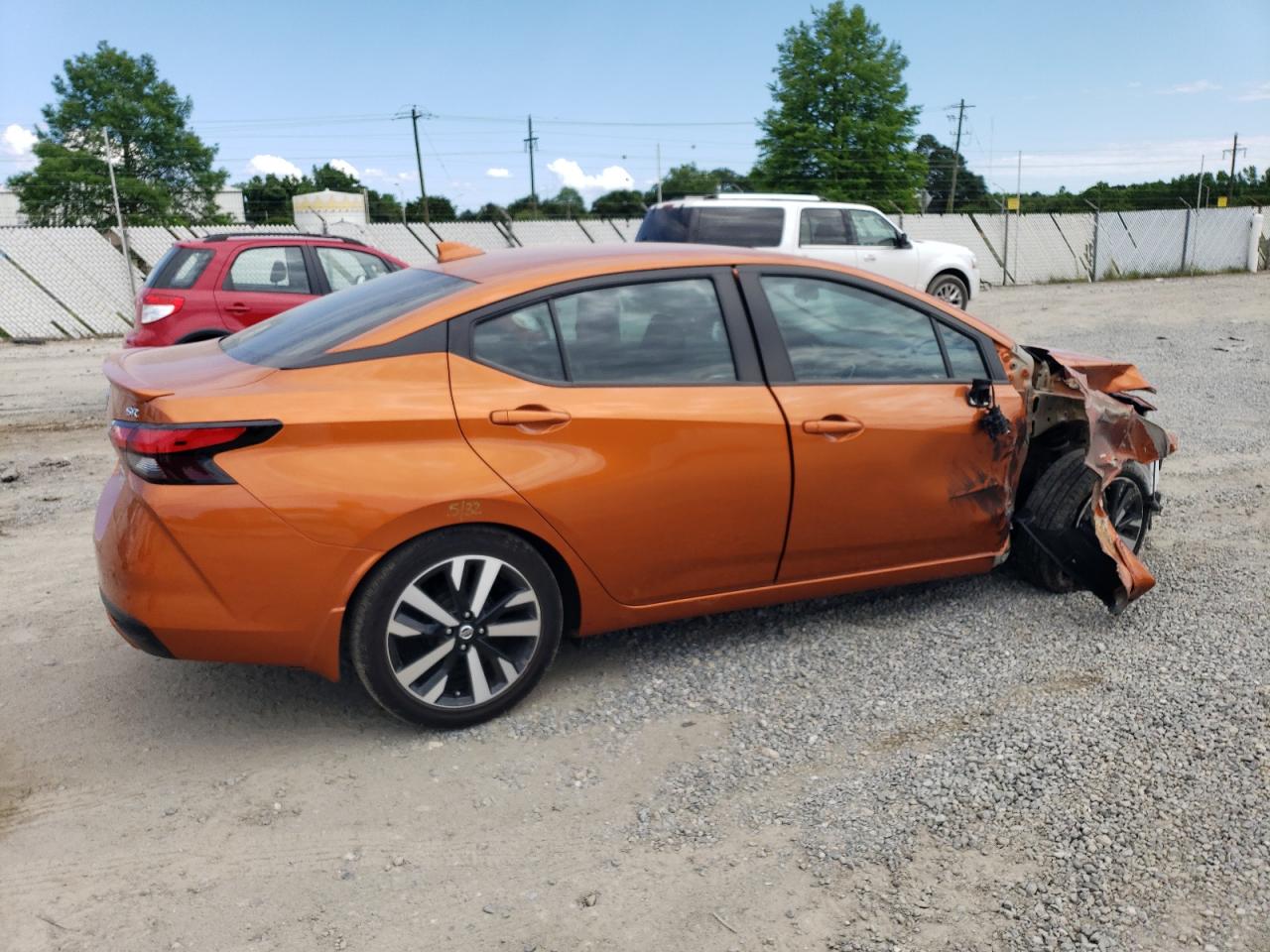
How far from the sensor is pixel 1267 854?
283 centimetres

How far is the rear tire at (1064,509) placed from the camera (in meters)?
4.52

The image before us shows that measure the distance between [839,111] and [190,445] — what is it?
5704 cm

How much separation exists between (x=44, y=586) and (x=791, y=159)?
2098 inches

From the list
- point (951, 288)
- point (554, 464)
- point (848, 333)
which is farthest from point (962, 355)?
point (951, 288)

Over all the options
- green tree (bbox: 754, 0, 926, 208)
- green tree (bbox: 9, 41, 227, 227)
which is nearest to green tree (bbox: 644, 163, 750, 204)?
green tree (bbox: 754, 0, 926, 208)

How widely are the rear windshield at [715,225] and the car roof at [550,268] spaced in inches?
339

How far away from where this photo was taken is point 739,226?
13398 millimetres

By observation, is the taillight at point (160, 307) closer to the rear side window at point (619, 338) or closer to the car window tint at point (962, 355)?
the rear side window at point (619, 338)

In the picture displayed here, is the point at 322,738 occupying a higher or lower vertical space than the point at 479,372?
lower

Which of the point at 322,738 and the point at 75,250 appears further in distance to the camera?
the point at 75,250

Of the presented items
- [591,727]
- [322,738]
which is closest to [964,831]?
[591,727]

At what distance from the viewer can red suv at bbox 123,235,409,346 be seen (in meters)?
8.94

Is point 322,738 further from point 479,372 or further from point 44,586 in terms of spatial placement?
point 44,586

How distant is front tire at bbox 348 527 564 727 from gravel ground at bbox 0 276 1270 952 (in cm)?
17
